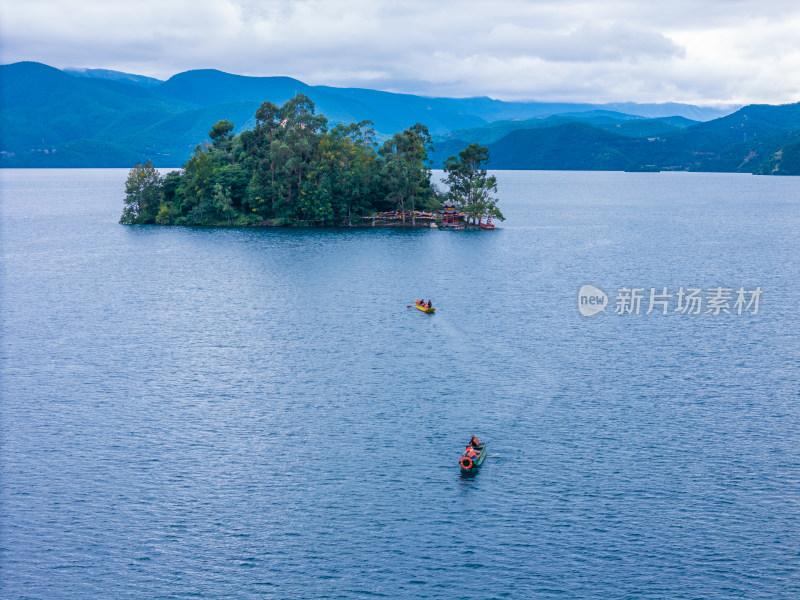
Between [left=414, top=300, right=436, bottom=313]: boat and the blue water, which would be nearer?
the blue water

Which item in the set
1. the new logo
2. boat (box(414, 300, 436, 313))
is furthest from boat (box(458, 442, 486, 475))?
Answer: the new logo

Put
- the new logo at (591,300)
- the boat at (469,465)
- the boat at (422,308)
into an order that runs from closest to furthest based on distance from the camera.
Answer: the boat at (469,465) → the boat at (422,308) → the new logo at (591,300)

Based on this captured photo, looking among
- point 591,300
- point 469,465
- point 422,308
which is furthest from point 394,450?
point 591,300

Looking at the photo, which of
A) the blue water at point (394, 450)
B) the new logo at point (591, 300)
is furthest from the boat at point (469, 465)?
the new logo at point (591, 300)

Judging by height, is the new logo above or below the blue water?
above

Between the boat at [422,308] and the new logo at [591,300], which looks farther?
the new logo at [591,300]

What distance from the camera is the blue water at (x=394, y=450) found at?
55.0m

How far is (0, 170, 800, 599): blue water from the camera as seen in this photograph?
55.0 meters

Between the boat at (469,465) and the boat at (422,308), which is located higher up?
the boat at (422,308)

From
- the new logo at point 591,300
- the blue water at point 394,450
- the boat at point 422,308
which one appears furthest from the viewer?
the new logo at point 591,300

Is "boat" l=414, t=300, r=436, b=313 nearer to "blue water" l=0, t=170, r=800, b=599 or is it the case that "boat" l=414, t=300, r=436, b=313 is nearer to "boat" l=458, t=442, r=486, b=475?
"blue water" l=0, t=170, r=800, b=599

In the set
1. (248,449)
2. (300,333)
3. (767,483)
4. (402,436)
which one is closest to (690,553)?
(767,483)

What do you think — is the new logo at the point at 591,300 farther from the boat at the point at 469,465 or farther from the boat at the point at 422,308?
the boat at the point at 469,465

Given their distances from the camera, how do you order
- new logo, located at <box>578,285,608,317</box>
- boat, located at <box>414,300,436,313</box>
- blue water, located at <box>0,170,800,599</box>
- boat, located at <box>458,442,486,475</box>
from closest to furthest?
1. blue water, located at <box>0,170,800,599</box>
2. boat, located at <box>458,442,486,475</box>
3. boat, located at <box>414,300,436,313</box>
4. new logo, located at <box>578,285,608,317</box>
